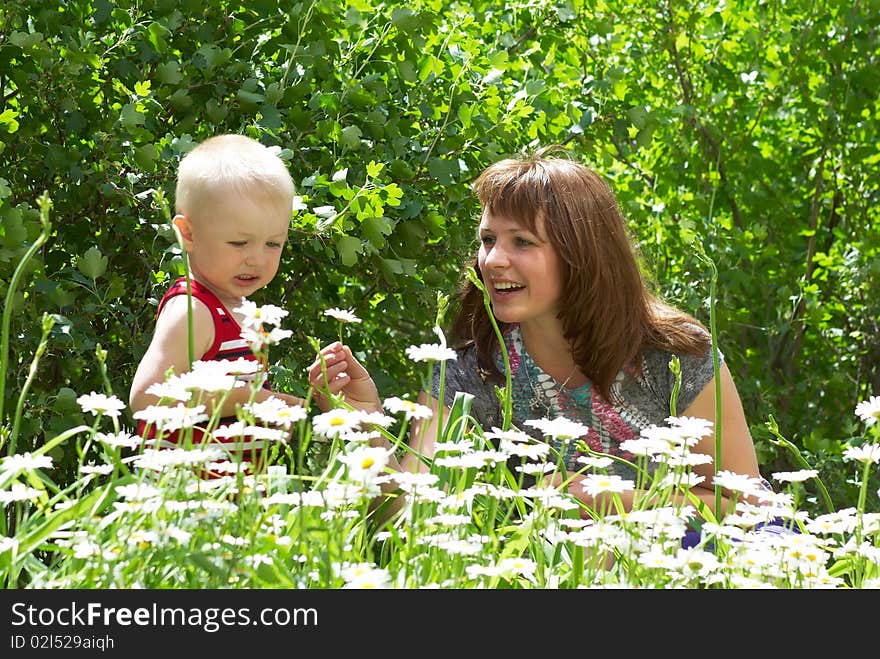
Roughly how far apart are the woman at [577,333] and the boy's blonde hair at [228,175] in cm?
53

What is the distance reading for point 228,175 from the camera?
2.26 metres

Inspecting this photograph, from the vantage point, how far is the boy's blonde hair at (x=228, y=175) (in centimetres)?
225

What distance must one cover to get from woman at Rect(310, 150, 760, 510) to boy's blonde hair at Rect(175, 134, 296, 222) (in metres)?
0.53

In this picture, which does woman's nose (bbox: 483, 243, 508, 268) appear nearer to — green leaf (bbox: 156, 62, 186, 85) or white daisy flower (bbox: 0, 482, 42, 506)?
green leaf (bbox: 156, 62, 186, 85)

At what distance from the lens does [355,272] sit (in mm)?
3145

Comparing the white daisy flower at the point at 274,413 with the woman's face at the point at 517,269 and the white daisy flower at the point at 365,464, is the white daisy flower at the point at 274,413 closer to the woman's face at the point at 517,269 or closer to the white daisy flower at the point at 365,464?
the white daisy flower at the point at 365,464

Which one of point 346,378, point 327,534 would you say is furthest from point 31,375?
point 346,378

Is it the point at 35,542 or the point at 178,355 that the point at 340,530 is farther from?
the point at 178,355

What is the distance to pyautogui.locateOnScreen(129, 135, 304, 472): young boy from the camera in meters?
2.23

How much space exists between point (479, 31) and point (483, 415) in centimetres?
126

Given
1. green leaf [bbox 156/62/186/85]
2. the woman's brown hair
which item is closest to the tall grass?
the woman's brown hair

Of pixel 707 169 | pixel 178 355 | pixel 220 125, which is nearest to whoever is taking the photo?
pixel 178 355

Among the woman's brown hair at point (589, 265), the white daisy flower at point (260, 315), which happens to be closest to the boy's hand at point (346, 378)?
the white daisy flower at point (260, 315)
